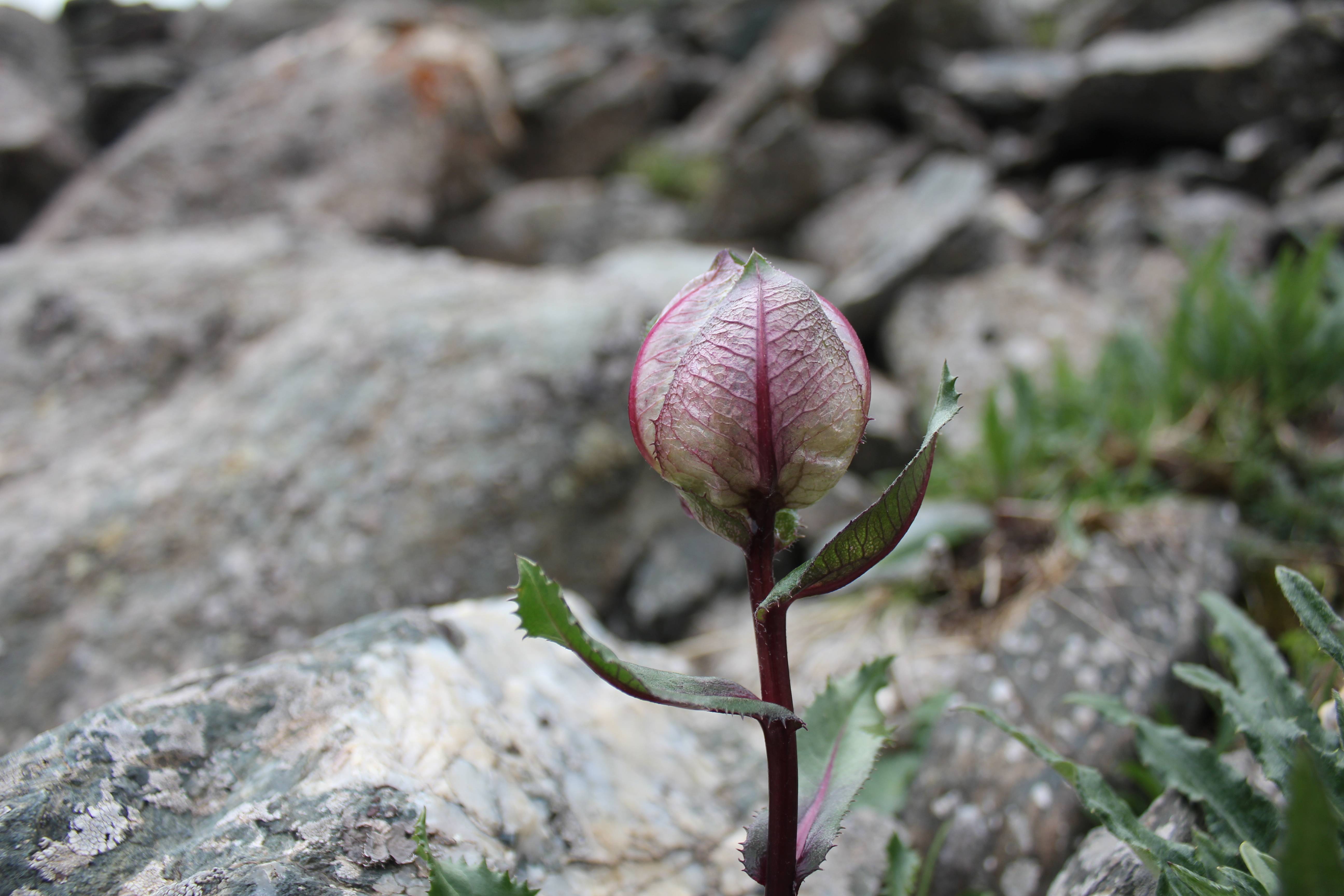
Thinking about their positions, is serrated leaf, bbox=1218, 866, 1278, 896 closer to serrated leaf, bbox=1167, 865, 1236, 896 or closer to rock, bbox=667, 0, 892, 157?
serrated leaf, bbox=1167, 865, 1236, 896

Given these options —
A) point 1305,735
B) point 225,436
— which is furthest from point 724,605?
point 1305,735

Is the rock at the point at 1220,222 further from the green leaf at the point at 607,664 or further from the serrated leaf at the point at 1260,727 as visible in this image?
the green leaf at the point at 607,664

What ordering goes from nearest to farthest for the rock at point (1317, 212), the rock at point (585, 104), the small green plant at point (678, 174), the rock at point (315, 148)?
the rock at point (1317, 212) → the rock at point (315, 148) → the small green plant at point (678, 174) → the rock at point (585, 104)

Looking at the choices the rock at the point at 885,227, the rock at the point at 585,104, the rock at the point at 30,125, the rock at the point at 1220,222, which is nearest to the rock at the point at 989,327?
the rock at the point at 885,227

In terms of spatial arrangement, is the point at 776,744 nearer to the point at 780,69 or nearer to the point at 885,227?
the point at 885,227

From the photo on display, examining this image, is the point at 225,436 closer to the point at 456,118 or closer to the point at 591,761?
the point at 591,761

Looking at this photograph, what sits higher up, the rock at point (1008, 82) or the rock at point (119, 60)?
the rock at point (119, 60)

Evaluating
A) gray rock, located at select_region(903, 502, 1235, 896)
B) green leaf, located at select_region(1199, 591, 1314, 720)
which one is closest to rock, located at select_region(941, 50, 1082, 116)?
gray rock, located at select_region(903, 502, 1235, 896)
